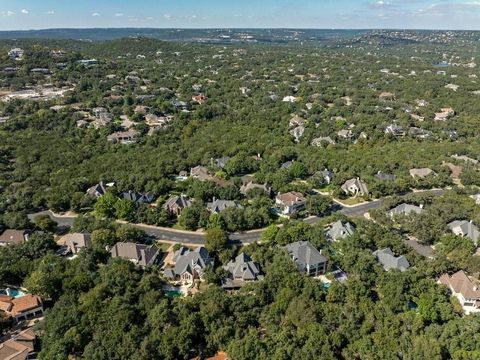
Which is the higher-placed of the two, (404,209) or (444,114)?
(444,114)

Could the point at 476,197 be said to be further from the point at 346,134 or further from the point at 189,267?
the point at 189,267

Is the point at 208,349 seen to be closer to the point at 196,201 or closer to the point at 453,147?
the point at 196,201

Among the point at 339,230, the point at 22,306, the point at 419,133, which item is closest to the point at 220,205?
the point at 339,230

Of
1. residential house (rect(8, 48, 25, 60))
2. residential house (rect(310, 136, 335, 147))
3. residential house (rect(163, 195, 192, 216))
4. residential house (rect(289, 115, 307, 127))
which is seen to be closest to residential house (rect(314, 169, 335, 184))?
residential house (rect(310, 136, 335, 147))

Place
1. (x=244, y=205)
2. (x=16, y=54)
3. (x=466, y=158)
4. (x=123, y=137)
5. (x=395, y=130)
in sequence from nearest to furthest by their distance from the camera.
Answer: (x=244, y=205) < (x=466, y=158) < (x=123, y=137) < (x=395, y=130) < (x=16, y=54)

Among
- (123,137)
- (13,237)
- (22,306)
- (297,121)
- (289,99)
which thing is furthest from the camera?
(289,99)

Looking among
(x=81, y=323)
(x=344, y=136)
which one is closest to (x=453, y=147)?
A: (x=344, y=136)

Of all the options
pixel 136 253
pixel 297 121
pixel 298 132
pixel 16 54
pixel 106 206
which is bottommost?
pixel 136 253

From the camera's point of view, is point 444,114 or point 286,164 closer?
point 286,164
